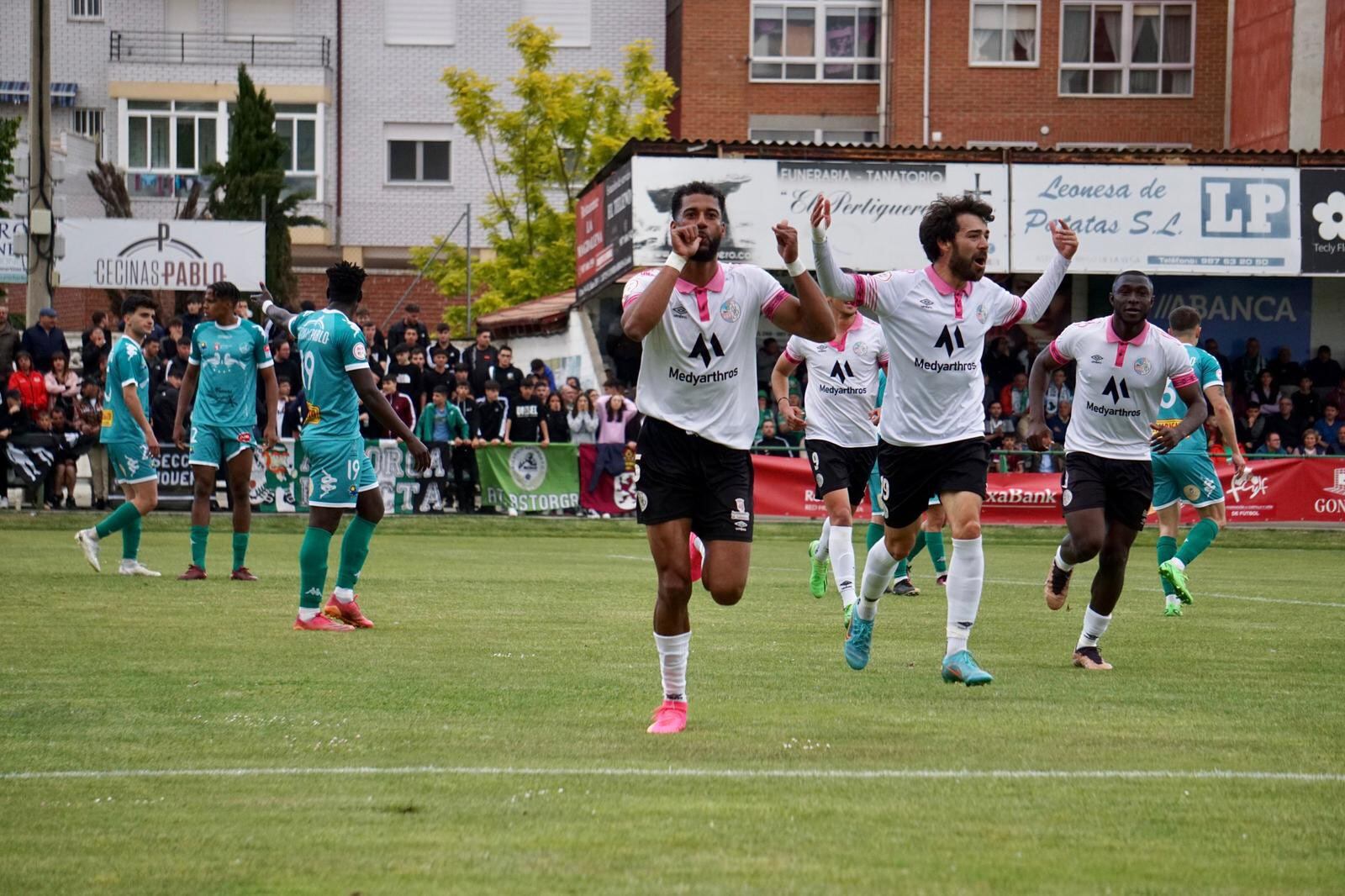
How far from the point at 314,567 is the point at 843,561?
12.0 feet

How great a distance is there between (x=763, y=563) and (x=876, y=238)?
1174 centimetres

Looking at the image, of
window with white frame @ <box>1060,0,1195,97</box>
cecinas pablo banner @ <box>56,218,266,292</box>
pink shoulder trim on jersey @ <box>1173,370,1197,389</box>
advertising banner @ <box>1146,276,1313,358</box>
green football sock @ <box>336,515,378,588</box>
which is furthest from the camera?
window with white frame @ <box>1060,0,1195,97</box>

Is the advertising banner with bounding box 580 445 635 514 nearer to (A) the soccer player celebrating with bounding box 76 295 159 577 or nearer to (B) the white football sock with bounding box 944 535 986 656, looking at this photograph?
(A) the soccer player celebrating with bounding box 76 295 159 577

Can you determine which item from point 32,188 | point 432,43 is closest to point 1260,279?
point 32,188

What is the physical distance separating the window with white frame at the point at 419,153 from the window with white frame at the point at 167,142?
5270 mm

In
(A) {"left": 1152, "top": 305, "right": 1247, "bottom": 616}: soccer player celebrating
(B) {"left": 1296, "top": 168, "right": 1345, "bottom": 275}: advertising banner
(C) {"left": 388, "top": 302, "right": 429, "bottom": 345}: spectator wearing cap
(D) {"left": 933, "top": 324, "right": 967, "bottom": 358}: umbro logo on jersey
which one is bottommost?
(A) {"left": 1152, "top": 305, "right": 1247, "bottom": 616}: soccer player celebrating

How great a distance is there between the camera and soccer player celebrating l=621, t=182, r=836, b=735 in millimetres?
7508

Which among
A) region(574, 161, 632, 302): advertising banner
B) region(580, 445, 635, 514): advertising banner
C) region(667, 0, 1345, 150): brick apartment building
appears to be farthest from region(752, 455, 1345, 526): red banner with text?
region(667, 0, 1345, 150): brick apartment building

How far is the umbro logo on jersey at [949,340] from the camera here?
9109mm

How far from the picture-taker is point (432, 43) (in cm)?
5544

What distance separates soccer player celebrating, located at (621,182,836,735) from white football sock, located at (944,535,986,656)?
5.59 ft

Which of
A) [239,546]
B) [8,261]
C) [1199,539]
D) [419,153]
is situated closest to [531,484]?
[239,546]

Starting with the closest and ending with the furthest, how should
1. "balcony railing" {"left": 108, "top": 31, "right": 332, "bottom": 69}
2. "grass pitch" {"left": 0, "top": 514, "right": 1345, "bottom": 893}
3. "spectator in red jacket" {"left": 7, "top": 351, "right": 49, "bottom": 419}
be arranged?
"grass pitch" {"left": 0, "top": 514, "right": 1345, "bottom": 893}
"spectator in red jacket" {"left": 7, "top": 351, "right": 49, "bottom": 419}
"balcony railing" {"left": 108, "top": 31, "right": 332, "bottom": 69}

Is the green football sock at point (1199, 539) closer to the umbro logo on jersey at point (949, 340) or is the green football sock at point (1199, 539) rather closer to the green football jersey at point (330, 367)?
the umbro logo on jersey at point (949, 340)
